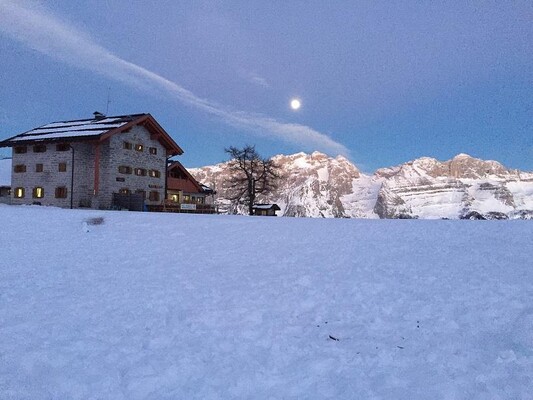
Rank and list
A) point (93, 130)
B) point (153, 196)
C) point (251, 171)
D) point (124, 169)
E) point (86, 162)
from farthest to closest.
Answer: point (251, 171) < point (153, 196) < point (124, 169) < point (93, 130) < point (86, 162)

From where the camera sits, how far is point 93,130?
116ft

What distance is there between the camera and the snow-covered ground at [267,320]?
5.47 m

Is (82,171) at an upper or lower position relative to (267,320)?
upper

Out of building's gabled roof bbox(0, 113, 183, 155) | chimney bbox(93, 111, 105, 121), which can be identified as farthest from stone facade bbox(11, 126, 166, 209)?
chimney bbox(93, 111, 105, 121)

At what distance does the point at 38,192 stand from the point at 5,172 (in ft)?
97.0

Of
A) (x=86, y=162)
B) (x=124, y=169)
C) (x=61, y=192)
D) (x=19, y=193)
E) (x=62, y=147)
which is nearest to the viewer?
(x=86, y=162)

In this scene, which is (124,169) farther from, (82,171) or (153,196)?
(153,196)

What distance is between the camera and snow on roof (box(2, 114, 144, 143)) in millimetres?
34812

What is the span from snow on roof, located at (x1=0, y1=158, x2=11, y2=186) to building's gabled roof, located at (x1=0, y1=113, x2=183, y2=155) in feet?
63.3

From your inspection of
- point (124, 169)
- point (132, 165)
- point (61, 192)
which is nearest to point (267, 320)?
point (124, 169)

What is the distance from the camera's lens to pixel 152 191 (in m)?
40.4

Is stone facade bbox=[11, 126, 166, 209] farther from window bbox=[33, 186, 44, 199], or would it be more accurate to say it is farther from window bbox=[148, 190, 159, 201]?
window bbox=[148, 190, 159, 201]

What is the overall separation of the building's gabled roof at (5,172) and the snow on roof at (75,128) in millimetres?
18610

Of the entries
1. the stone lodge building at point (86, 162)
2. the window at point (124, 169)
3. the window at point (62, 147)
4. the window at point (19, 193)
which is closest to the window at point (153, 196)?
the stone lodge building at point (86, 162)
